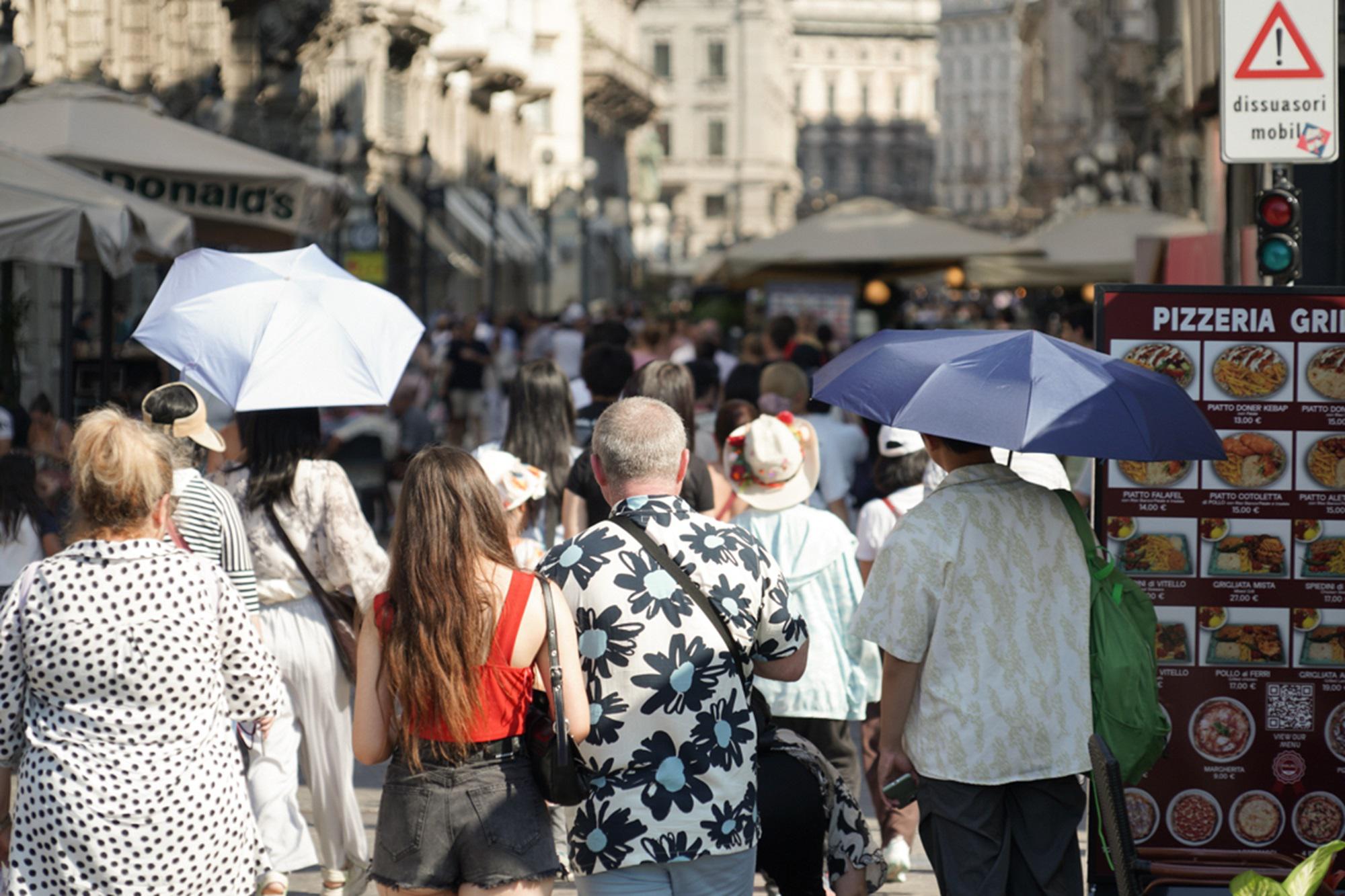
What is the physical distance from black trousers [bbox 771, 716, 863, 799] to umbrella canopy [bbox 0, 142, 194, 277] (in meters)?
3.97

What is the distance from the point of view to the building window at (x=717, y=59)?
10438cm

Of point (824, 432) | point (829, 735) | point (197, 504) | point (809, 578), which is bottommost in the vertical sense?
point (829, 735)

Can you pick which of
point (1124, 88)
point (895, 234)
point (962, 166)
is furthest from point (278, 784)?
point (962, 166)

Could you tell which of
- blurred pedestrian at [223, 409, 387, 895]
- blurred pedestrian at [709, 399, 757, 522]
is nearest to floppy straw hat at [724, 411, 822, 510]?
blurred pedestrian at [709, 399, 757, 522]

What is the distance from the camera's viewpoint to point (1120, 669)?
4918 mm

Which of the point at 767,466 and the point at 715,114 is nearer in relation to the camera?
the point at 767,466

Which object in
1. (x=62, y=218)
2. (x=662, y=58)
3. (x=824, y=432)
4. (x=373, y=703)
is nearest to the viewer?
(x=373, y=703)

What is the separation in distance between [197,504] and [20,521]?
4.87ft

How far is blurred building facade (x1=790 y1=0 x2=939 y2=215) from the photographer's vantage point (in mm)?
161750

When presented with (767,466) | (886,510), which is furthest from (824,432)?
(767,466)

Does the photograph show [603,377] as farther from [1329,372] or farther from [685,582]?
[685,582]

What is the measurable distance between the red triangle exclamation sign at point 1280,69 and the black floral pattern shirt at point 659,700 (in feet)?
12.8

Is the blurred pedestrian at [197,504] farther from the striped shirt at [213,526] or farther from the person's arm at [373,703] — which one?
the person's arm at [373,703]

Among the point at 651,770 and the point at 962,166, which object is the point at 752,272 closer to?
the point at 651,770
